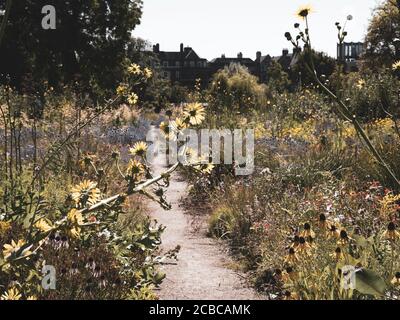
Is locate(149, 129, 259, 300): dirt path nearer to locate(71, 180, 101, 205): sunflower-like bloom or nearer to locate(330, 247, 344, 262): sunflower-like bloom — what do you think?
locate(330, 247, 344, 262): sunflower-like bloom

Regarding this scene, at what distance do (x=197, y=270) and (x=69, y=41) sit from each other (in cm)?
2099

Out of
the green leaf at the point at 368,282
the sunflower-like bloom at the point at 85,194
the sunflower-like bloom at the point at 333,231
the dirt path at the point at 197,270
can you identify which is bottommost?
the dirt path at the point at 197,270

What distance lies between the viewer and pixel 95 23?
2533 centimetres

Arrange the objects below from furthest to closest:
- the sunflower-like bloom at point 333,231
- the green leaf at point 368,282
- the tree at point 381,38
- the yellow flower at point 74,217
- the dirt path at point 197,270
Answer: the tree at point 381,38 → the dirt path at point 197,270 → the sunflower-like bloom at point 333,231 → the green leaf at point 368,282 → the yellow flower at point 74,217

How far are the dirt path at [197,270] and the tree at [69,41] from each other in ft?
51.9

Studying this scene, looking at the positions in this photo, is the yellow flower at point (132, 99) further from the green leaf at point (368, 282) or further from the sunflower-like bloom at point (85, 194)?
the green leaf at point (368, 282)

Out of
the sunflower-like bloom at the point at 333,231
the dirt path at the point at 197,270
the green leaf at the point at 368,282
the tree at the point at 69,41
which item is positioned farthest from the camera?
the tree at the point at 69,41

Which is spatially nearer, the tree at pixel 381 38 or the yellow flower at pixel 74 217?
the yellow flower at pixel 74 217

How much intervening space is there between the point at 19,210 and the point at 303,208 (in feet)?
8.39

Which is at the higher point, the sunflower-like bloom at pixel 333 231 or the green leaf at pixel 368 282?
the sunflower-like bloom at pixel 333 231

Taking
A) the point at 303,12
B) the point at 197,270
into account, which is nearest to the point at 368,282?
the point at 303,12

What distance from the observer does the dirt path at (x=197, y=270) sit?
14.5 feet

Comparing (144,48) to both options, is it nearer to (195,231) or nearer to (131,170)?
(195,231)

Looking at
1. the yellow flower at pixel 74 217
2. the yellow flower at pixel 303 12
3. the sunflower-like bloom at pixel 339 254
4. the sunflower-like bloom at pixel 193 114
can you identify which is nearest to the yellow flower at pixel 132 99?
the sunflower-like bloom at pixel 193 114
